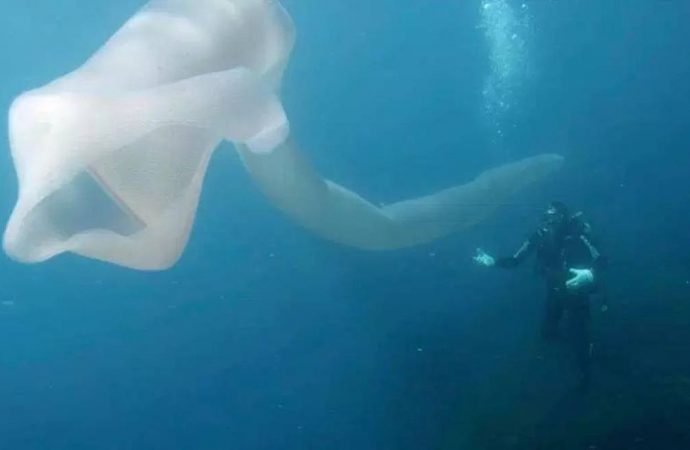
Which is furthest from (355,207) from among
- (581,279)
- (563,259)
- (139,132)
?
(139,132)

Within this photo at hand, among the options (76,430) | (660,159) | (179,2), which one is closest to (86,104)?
(179,2)

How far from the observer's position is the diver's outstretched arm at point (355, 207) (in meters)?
5.10

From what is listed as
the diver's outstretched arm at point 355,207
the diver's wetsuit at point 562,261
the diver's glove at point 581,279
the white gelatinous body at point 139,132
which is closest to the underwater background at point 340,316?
the diver's wetsuit at point 562,261

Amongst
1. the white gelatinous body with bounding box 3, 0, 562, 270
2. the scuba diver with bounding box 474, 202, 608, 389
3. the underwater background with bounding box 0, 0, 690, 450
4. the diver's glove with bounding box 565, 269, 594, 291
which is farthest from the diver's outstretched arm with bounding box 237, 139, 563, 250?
the underwater background with bounding box 0, 0, 690, 450

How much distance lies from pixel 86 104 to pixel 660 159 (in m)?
26.7

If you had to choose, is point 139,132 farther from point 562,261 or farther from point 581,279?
point 562,261

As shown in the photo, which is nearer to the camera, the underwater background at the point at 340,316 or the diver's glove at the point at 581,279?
the diver's glove at the point at 581,279

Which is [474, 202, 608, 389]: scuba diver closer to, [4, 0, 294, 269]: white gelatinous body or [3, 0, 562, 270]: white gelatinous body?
[3, 0, 562, 270]: white gelatinous body

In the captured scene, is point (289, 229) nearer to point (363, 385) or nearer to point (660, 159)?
point (363, 385)

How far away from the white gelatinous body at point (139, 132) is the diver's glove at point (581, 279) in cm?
668

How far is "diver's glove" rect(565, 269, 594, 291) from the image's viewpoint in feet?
29.4

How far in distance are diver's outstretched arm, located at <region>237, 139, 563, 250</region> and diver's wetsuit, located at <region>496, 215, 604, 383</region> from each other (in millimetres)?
1442

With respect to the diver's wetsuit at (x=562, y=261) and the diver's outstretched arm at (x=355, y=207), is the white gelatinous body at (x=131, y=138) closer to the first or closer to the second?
the diver's outstretched arm at (x=355, y=207)

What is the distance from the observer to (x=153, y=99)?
2.25m
